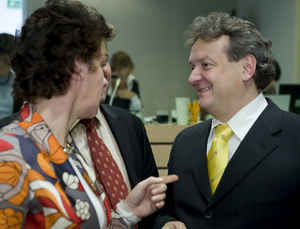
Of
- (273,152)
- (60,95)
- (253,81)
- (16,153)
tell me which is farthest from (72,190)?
(253,81)

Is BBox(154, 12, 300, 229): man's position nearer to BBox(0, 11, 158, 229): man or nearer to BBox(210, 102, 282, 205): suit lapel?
BBox(210, 102, 282, 205): suit lapel

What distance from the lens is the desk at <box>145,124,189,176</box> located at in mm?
2998

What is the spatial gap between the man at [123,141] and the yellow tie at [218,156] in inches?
11.4

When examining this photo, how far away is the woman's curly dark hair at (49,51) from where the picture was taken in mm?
1042

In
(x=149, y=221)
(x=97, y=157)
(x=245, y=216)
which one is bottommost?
(x=149, y=221)

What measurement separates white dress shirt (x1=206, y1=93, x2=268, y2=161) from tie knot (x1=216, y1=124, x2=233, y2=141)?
0.02 meters

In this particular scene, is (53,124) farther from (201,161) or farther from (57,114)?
(201,161)

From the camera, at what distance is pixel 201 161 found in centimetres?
153

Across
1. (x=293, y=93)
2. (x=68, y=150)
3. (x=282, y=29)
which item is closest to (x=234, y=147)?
(x=68, y=150)

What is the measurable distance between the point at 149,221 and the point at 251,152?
1.90 ft

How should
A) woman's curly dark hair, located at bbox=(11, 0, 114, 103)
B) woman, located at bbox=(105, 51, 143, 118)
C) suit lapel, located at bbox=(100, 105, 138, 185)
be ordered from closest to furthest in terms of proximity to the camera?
1. woman's curly dark hair, located at bbox=(11, 0, 114, 103)
2. suit lapel, located at bbox=(100, 105, 138, 185)
3. woman, located at bbox=(105, 51, 143, 118)

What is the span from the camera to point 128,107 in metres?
3.76

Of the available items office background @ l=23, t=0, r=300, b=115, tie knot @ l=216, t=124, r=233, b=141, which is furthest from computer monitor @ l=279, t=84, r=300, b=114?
office background @ l=23, t=0, r=300, b=115

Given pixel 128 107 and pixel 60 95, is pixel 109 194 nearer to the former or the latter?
pixel 60 95
